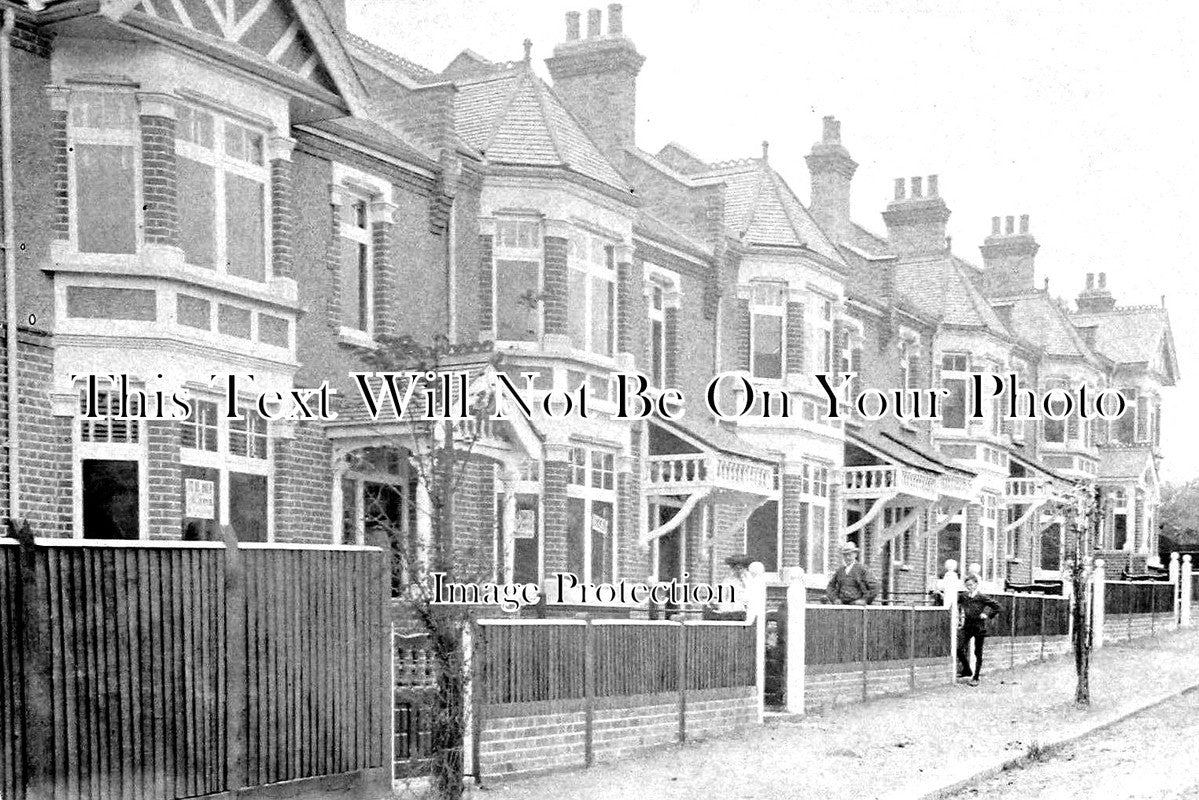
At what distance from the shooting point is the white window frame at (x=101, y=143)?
1409cm

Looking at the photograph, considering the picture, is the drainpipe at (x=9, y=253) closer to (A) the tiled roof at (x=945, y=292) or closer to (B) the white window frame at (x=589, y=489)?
(B) the white window frame at (x=589, y=489)

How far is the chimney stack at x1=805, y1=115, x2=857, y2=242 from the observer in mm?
33344

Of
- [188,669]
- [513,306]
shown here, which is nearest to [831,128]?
[513,306]

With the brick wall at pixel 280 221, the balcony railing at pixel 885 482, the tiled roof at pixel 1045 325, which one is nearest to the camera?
the brick wall at pixel 280 221

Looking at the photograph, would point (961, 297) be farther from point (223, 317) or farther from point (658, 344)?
point (223, 317)

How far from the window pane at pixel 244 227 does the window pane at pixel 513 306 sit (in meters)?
5.22

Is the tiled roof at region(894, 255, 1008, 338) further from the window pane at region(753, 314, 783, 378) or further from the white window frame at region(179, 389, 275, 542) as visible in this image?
the white window frame at region(179, 389, 275, 542)

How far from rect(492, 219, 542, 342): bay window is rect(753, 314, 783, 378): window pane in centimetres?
759

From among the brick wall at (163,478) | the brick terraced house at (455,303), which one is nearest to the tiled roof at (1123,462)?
the brick terraced house at (455,303)

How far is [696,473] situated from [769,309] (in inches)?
199

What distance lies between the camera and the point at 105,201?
14219 millimetres

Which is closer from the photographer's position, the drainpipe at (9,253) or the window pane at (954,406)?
the drainpipe at (9,253)

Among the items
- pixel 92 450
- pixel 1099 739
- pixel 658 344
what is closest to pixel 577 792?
pixel 92 450

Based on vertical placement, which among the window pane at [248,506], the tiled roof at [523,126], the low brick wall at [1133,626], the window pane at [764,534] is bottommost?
the low brick wall at [1133,626]
